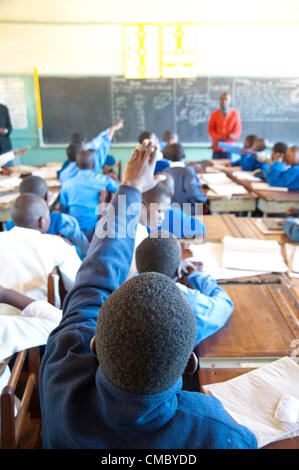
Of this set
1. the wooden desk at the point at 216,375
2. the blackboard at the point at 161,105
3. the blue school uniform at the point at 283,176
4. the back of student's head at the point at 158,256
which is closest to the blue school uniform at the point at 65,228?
the back of student's head at the point at 158,256

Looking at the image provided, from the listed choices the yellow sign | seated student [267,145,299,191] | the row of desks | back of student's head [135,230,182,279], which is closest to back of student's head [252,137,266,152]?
seated student [267,145,299,191]

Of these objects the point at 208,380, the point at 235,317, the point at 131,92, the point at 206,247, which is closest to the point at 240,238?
the point at 206,247

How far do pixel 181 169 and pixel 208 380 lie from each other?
87.8 inches

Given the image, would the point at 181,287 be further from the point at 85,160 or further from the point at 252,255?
the point at 85,160

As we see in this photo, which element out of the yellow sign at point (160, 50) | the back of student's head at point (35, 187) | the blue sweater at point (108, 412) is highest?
the yellow sign at point (160, 50)

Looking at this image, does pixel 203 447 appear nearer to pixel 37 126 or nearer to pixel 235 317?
pixel 235 317

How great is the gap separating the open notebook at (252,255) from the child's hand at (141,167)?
35.6 inches

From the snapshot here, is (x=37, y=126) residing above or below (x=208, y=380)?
above

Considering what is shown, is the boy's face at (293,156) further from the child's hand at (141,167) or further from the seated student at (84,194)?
the child's hand at (141,167)

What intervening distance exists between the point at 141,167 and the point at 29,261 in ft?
3.01

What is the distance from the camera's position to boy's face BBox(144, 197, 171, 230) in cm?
210

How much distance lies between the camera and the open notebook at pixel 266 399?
83 cm

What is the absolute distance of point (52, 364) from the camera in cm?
68

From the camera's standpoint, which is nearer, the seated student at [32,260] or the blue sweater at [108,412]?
the blue sweater at [108,412]
